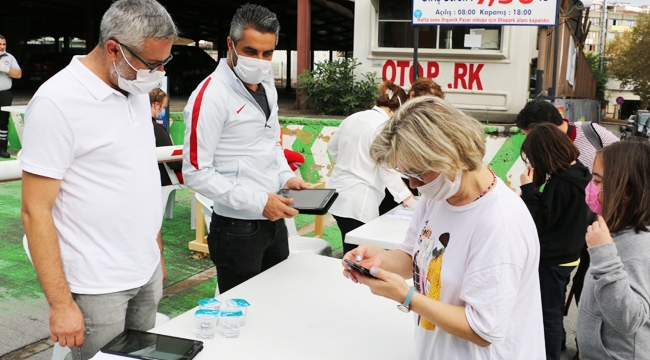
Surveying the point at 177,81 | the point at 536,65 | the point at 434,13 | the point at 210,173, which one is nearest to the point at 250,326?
the point at 210,173

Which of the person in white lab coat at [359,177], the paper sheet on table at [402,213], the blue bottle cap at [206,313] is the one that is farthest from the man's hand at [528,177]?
the blue bottle cap at [206,313]

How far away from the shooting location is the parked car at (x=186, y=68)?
838 inches

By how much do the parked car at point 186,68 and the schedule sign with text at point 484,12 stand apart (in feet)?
46.6

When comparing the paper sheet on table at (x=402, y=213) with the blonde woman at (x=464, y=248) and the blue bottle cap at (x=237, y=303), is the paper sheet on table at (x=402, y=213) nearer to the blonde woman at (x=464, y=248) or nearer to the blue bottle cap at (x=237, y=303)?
the blue bottle cap at (x=237, y=303)

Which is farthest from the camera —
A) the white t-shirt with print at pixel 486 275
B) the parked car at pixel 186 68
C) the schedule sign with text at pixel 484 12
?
the parked car at pixel 186 68

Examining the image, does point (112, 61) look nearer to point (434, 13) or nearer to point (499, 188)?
point (499, 188)

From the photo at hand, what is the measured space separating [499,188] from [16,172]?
6.44ft

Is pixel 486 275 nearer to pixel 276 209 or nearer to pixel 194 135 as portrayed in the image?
pixel 276 209

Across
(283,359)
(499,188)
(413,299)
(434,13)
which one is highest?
(434,13)

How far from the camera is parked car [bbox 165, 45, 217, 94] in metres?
21.3

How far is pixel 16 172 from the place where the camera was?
2500mm

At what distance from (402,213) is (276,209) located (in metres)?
1.73

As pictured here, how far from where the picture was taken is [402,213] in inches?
167

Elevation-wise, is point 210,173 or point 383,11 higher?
point 383,11
